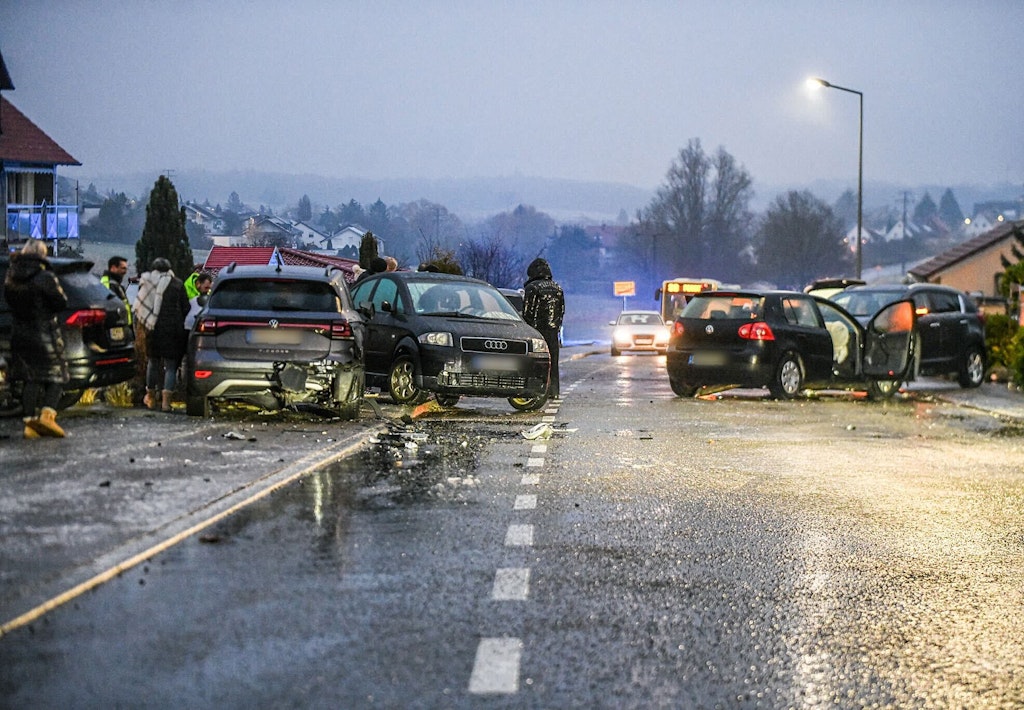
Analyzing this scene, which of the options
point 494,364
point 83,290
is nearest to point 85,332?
point 83,290

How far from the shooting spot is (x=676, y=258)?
134250 mm

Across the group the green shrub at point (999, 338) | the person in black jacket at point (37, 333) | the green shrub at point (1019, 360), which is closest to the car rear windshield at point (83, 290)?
the person in black jacket at point (37, 333)

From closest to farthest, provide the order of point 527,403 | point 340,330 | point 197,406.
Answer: point 340,330 → point 197,406 → point 527,403

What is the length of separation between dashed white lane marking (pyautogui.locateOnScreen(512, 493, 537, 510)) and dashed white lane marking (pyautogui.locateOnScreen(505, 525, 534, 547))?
83cm

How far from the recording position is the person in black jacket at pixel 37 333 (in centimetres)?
1266

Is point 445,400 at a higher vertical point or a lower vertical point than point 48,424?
lower

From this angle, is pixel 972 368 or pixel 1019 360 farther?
pixel 972 368

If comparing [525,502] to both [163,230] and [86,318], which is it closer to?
[86,318]

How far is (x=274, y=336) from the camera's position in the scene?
15039 mm

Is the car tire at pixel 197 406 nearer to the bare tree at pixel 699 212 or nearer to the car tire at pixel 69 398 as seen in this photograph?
the car tire at pixel 69 398

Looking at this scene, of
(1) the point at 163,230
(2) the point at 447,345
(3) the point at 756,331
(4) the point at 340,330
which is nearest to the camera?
(4) the point at 340,330

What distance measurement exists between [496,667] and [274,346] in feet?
→ 32.5

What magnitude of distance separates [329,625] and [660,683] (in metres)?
1.50

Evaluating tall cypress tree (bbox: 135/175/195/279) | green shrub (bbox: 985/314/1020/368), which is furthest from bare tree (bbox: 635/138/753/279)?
green shrub (bbox: 985/314/1020/368)
